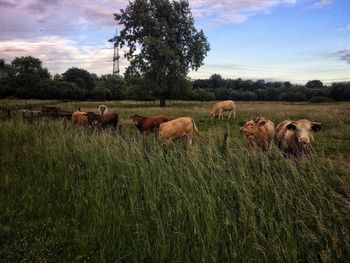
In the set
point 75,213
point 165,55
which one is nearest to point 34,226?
point 75,213

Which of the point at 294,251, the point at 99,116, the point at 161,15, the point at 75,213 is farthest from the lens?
the point at 161,15

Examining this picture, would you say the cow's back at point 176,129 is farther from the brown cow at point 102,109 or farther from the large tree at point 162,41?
the large tree at point 162,41

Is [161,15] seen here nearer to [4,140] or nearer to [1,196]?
[4,140]

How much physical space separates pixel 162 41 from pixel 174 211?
131 ft

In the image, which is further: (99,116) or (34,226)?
(99,116)

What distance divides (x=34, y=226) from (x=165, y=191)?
7.36ft

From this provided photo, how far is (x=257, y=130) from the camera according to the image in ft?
38.9

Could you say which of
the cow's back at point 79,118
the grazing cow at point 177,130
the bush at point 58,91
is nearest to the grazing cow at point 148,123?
the grazing cow at point 177,130

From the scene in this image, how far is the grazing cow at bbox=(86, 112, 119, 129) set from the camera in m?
18.7

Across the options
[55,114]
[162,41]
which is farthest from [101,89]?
[55,114]

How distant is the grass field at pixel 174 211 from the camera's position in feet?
15.3

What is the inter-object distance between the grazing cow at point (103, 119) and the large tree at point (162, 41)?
79.3 feet

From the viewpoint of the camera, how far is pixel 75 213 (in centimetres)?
627

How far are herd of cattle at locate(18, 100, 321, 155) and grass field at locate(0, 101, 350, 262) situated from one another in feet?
7.25
